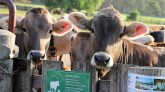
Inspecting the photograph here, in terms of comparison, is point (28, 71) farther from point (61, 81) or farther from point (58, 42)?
point (58, 42)

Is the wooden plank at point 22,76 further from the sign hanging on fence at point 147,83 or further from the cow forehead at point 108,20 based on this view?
the cow forehead at point 108,20

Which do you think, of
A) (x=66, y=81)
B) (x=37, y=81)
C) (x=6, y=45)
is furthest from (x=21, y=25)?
(x=66, y=81)

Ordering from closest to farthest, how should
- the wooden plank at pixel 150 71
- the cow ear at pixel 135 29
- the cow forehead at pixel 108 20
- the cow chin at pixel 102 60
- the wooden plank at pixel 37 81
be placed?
the wooden plank at pixel 150 71
the wooden plank at pixel 37 81
the cow chin at pixel 102 60
the cow forehead at pixel 108 20
the cow ear at pixel 135 29

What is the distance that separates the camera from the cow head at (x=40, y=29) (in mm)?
8867

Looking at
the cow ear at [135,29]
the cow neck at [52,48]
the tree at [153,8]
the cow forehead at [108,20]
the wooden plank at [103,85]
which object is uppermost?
the tree at [153,8]

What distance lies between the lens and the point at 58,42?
403 inches

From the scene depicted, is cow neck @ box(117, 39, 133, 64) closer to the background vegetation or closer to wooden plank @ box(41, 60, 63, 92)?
wooden plank @ box(41, 60, 63, 92)

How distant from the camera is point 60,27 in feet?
32.1

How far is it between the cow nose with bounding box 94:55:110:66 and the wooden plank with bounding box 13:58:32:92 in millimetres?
1515

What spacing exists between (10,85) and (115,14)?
3.11m

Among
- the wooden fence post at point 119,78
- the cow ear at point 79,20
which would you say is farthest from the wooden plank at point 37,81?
the cow ear at point 79,20

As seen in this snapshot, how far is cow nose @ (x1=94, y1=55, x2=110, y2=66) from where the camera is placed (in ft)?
22.8

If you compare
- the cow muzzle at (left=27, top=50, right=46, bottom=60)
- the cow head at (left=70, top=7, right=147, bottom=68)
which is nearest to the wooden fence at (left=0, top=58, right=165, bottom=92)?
the cow head at (left=70, top=7, right=147, bottom=68)

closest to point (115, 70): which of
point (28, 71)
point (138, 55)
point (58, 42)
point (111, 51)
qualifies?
point (28, 71)
